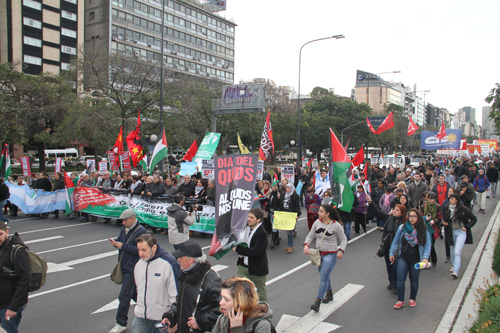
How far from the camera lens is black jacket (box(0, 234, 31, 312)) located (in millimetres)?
4098

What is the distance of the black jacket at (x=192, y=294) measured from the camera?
3561mm

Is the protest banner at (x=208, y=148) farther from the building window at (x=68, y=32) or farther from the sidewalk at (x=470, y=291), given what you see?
the building window at (x=68, y=32)

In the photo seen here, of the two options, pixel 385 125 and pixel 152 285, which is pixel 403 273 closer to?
pixel 152 285

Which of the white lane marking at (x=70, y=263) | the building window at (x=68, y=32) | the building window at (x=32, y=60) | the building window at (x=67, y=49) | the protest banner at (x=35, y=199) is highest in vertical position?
the building window at (x=68, y=32)

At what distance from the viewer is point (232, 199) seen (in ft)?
15.5

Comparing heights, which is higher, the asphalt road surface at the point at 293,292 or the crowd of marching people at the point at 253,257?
the crowd of marching people at the point at 253,257

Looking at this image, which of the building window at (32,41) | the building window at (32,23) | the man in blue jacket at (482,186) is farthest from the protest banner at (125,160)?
the building window at (32,23)

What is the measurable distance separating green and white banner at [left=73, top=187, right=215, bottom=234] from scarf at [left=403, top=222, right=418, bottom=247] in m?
6.05

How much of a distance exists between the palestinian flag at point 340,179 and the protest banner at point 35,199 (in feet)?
34.9

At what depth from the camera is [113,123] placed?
928 inches

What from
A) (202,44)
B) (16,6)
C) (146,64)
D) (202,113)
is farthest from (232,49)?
(146,64)

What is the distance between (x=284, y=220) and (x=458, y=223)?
3857 mm

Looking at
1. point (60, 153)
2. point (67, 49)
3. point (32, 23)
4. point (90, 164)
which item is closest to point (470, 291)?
point (90, 164)

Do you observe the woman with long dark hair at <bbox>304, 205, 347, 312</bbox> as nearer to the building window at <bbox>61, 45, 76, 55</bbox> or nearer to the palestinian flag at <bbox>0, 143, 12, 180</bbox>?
the palestinian flag at <bbox>0, 143, 12, 180</bbox>
